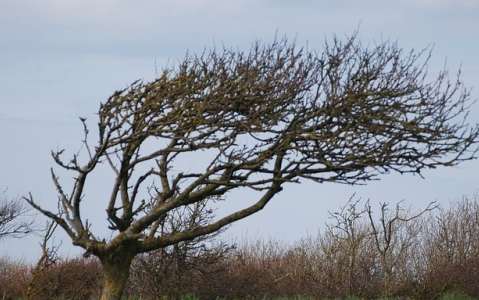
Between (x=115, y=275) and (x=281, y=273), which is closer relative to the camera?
(x=115, y=275)

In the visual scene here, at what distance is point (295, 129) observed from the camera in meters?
13.5

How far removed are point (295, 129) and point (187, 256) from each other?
855 cm

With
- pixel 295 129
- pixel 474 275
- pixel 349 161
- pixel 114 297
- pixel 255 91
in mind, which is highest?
pixel 255 91

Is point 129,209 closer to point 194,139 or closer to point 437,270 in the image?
point 194,139

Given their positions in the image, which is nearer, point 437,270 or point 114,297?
point 114,297

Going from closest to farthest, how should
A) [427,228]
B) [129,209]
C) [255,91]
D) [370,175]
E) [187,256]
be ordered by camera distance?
1. [370,175]
2. [255,91]
3. [129,209]
4. [187,256]
5. [427,228]

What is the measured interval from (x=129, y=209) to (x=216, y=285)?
323 inches

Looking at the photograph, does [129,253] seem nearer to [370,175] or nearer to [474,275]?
[370,175]

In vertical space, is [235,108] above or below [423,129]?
above

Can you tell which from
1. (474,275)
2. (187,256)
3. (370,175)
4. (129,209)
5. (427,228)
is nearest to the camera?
(370,175)

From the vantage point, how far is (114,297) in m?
14.7

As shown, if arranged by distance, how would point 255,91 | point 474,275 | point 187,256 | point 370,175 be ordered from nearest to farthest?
1. point 370,175
2. point 255,91
3. point 187,256
4. point 474,275

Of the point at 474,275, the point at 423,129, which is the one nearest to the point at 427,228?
the point at 474,275

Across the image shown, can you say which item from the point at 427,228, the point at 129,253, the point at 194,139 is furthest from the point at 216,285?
the point at 427,228
